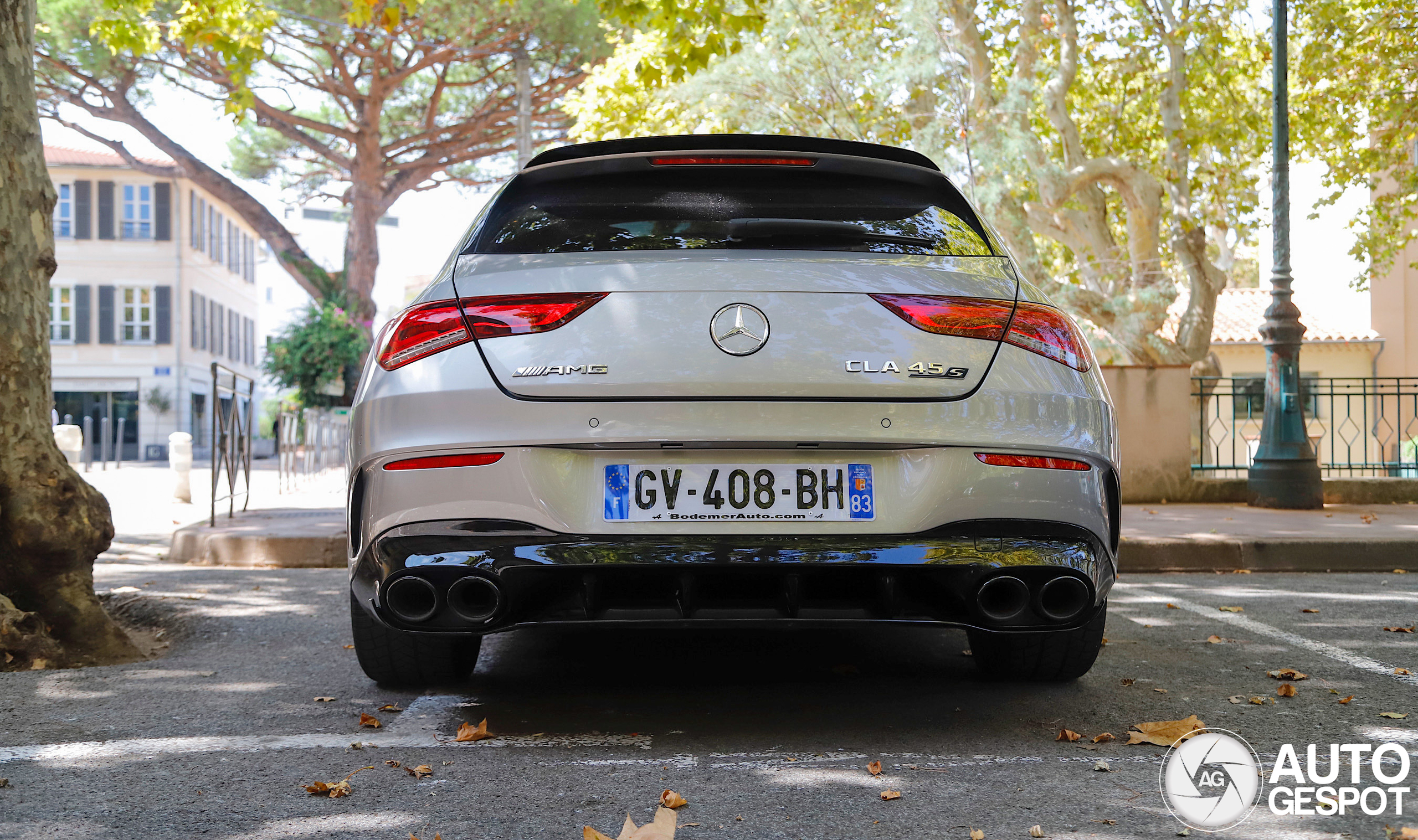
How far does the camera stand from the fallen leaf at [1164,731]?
126 inches

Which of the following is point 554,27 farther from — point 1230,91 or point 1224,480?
point 1224,480

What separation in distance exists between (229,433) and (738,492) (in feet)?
27.2

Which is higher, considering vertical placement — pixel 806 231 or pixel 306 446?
pixel 806 231

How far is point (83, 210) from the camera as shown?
44.2 m

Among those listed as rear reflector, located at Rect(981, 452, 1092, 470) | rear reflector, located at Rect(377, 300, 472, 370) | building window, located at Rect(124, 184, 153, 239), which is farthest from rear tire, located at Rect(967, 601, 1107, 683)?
building window, located at Rect(124, 184, 153, 239)

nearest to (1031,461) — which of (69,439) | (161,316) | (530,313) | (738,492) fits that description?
(738,492)

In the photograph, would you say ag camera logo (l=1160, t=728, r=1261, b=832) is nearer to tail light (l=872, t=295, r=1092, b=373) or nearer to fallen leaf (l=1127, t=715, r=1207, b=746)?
fallen leaf (l=1127, t=715, r=1207, b=746)

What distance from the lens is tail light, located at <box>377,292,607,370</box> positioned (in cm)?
303

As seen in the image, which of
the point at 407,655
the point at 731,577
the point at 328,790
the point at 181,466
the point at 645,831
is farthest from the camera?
the point at 181,466

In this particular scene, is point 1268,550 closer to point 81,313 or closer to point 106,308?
point 106,308

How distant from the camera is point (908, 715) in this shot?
3475mm

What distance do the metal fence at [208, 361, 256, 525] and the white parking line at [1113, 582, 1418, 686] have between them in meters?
6.39

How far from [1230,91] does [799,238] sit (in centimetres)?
1664
